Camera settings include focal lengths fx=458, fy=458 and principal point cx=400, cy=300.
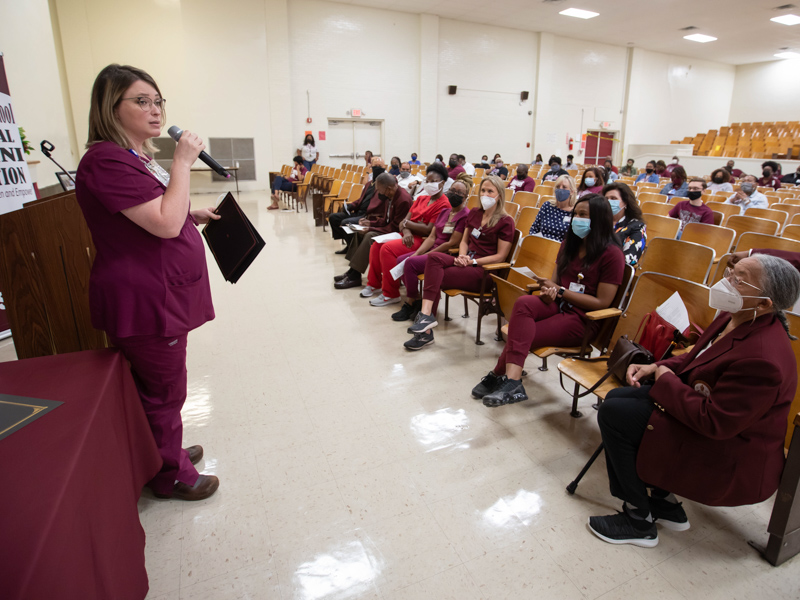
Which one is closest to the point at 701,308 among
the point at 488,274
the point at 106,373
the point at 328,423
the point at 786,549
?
the point at 786,549

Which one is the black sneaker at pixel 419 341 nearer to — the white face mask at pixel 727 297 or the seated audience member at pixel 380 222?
the seated audience member at pixel 380 222

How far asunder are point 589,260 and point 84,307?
2.43 m

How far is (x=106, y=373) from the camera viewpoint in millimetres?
1327

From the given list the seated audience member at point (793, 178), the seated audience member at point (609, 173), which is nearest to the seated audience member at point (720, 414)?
the seated audience member at point (609, 173)

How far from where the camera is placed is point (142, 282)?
4.83 feet

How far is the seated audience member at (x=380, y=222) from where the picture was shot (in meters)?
4.43

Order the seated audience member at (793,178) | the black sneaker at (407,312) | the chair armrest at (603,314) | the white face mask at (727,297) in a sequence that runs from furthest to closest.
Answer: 1. the seated audience member at (793,178)
2. the black sneaker at (407,312)
3. the chair armrest at (603,314)
4. the white face mask at (727,297)

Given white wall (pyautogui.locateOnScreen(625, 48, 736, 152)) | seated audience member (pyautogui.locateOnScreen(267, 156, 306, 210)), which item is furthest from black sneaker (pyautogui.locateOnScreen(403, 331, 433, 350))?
white wall (pyautogui.locateOnScreen(625, 48, 736, 152))

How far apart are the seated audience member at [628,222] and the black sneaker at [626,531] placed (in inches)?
69.2

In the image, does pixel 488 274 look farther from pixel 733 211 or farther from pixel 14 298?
pixel 733 211

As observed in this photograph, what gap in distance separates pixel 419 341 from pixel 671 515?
1.81 meters

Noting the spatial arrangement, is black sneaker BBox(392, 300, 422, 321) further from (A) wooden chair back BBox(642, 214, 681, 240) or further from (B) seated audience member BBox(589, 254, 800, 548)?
(B) seated audience member BBox(589, 254, 800, 548)

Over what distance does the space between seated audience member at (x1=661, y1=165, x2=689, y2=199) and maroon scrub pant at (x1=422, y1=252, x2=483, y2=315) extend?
387cm

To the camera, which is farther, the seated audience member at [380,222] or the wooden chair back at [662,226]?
the seated audience member at [380,222]
